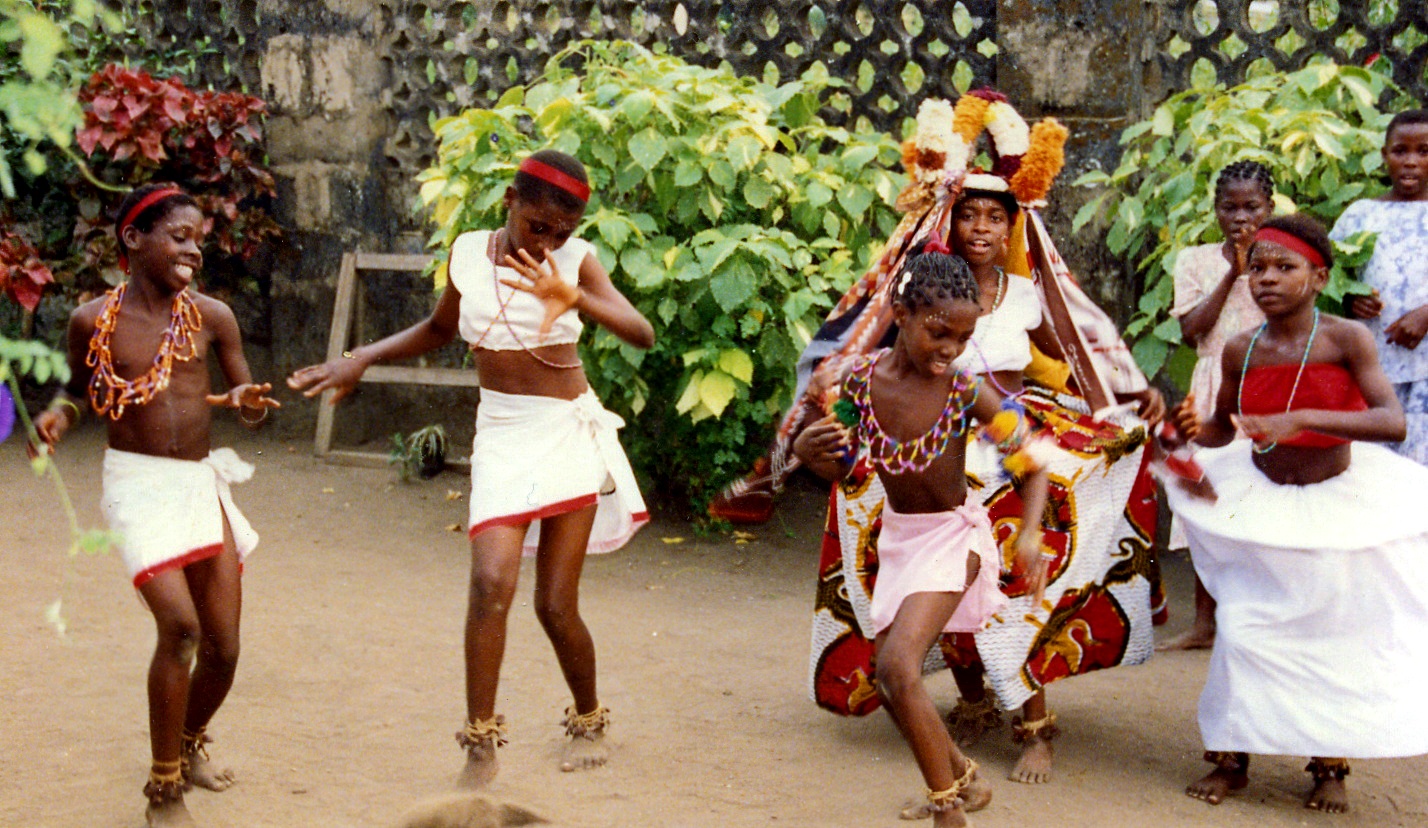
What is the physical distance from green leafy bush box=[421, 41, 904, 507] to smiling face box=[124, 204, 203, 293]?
2493 millimetres

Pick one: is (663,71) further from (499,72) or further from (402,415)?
(402,415)

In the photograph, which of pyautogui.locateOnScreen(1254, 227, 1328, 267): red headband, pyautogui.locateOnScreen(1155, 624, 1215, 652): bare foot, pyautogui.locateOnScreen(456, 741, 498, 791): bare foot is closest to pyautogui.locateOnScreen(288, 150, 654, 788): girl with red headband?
pyautogui.locateOnScreen(456, 741, 498, 791): bare foot

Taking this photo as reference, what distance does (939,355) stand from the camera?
379 cm

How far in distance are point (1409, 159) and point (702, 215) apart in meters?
2.87

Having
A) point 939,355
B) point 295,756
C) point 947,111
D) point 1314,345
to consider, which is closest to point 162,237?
point 295,756

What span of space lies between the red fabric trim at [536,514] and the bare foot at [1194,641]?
2.51 meters

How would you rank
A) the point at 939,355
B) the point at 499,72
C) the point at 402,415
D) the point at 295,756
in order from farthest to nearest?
the point at 402,415 < the point at 499,72 < the point at 295,756 < the point at 939,355

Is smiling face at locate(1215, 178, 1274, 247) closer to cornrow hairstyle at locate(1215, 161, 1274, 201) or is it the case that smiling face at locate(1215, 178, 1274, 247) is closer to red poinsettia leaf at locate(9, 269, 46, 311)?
cornrow hairstyle at locate(1215, 161, 1274, 201)

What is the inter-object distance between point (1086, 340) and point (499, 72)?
442cm

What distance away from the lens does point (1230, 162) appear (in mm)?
5582

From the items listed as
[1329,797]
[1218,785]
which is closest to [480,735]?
[1218,785]

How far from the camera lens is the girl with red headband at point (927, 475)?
3.71m

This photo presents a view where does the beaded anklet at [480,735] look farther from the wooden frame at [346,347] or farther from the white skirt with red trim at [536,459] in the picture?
the wooden frame at [346,347]

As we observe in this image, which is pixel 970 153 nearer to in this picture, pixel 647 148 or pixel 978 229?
pixel 978 229
